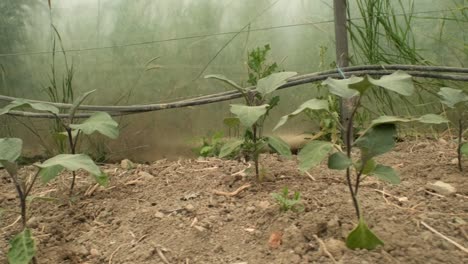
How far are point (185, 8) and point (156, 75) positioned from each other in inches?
15.1

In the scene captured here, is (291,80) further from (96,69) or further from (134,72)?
(96,69)

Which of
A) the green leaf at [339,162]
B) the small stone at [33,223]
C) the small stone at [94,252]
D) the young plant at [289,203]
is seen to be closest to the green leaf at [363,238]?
the green leaf at [339,162]

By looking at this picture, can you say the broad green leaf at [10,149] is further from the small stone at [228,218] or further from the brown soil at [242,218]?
the small stone at [228,218]

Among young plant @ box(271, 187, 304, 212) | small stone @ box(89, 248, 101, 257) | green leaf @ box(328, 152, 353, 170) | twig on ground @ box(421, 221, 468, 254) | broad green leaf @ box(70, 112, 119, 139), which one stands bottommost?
small stone @ box(89, 248, 101, 257)

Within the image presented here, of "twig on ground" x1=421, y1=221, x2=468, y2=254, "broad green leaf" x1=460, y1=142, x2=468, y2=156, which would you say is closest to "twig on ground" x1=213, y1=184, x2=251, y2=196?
"twig on ground" x1=421, y1=221, x2=468, y2=254

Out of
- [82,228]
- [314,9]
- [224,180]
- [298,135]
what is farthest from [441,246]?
[314,9]

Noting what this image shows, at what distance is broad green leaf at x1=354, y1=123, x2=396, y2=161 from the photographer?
0.86m

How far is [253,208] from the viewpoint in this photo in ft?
3.64

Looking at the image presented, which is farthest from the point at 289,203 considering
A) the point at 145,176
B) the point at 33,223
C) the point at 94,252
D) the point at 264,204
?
the point at 33,223

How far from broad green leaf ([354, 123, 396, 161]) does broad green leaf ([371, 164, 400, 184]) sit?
55mm

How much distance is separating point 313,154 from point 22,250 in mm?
680

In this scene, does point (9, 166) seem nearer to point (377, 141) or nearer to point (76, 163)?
point (76, 163)

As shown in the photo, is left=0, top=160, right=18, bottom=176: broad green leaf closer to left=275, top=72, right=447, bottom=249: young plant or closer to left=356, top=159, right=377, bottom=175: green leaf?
left=275, top=72, right=447, bottom=249: young plant

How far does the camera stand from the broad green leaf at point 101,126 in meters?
1.13
